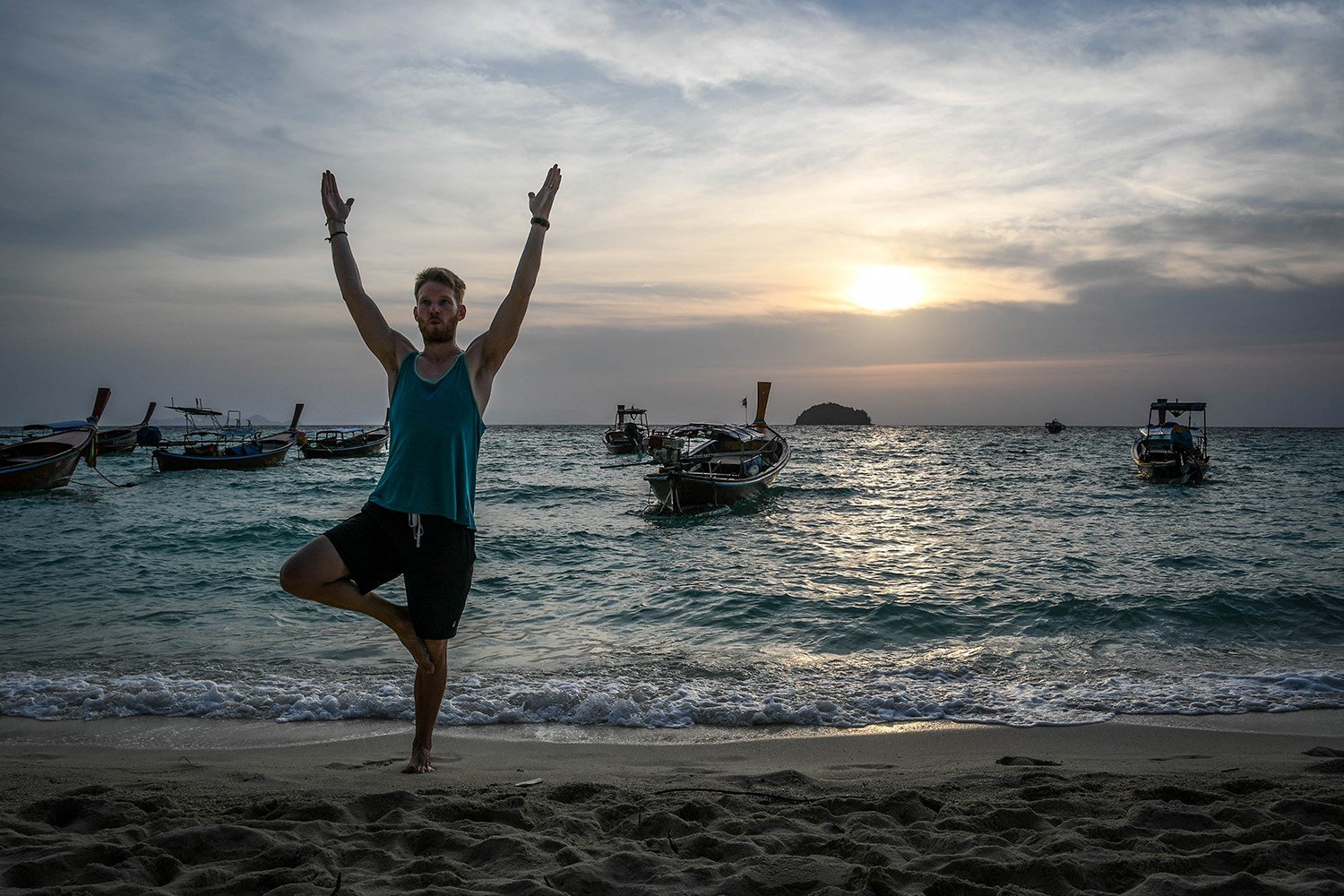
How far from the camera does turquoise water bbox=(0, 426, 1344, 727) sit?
631cm

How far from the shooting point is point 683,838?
10.9ft

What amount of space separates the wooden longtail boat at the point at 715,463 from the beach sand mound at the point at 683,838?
1952 centimetres

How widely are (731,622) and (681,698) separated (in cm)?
335

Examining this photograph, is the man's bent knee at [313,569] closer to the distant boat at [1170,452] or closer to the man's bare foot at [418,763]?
the man's bare foot at [418,763]

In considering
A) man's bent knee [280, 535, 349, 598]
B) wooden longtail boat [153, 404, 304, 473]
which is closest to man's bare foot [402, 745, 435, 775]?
man's bent knee [280, 535, 349, 598]

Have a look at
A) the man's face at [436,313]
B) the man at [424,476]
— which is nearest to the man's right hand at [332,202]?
the man at [424,476]

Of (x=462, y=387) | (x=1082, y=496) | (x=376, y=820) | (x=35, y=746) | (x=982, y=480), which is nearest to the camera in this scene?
(x=376, y=820)

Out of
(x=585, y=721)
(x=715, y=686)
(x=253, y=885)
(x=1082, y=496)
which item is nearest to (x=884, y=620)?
(x=715, y=686)

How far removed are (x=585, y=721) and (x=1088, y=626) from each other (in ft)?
21.0

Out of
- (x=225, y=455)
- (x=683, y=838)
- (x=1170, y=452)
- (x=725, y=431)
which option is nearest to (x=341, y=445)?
(x=225, y=455)

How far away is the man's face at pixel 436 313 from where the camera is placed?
3893 mm

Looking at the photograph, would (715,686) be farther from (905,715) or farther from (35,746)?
(35,746)

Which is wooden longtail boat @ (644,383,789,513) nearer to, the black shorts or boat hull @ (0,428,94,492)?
the black shorts

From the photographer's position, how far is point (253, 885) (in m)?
2.76
